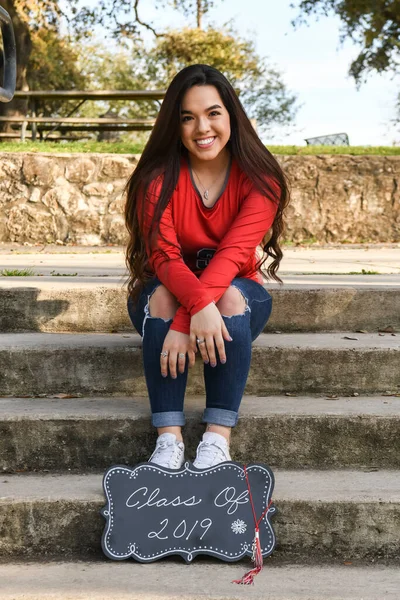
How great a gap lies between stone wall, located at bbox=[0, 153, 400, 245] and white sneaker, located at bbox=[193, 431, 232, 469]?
4.42 m

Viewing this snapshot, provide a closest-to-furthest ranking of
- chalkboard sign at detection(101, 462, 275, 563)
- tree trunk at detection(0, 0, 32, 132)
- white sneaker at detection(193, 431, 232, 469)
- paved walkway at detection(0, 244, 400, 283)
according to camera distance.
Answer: chalkboard sign at detection(101, 462, 275, 563) → white sneaker at detection(193, 431, 232, 469) → paved walkway at detection(0, 244, 400, 283) → tree trunk at detection(0, 0, 32, 132)

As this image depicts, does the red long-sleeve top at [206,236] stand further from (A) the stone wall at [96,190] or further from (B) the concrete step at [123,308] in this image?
(A) the stone wall at [96,190]

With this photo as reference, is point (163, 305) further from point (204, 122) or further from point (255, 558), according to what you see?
point (255, 558)

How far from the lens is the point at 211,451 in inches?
93.4

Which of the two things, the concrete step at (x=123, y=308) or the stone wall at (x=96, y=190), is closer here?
the concrete step at (x=123, y=308)

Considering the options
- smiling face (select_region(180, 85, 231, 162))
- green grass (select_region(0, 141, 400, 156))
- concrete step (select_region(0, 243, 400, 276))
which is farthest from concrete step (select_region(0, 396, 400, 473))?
green grass (select_region(0, 141, 400, 156))

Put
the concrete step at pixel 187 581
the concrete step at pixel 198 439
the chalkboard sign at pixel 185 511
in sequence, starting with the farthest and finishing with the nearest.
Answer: the concrete step at pixel 198 439 < the chalkboard sign at pixel 185 511 < the concrete step at pixel 187 581

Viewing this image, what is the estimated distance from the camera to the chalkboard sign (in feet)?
7.23

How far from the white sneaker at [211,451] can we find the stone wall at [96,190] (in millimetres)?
4416

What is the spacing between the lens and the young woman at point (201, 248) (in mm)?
2420

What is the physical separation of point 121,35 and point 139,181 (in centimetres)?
1322

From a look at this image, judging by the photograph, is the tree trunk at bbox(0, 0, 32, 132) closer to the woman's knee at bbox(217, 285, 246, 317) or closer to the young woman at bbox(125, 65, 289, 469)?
the young woman at bbox(125, 65, 289, 469)

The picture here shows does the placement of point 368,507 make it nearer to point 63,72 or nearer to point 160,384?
point 160,384

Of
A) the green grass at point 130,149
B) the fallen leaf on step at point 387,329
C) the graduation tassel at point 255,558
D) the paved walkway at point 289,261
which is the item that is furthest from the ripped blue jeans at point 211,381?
the green grass at point 130,149
